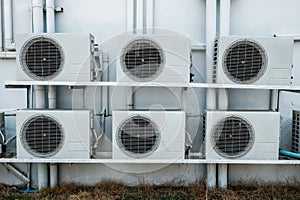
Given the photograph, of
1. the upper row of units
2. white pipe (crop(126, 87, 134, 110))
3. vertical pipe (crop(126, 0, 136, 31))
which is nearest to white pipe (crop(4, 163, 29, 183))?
the upper row of units

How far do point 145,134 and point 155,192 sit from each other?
0.61m

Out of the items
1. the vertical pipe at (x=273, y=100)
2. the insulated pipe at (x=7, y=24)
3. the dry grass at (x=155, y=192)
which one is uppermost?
the insulated pipe at (x=7, y=24)

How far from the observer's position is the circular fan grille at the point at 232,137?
1.83 metres

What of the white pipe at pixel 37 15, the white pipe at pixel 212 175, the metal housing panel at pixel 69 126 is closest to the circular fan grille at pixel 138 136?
the metal housing panel at pixel 69 126

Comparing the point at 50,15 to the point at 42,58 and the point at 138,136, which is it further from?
the point at 138,136

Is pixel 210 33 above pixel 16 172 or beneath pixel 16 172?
above

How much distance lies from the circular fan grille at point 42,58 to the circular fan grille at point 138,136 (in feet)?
2.18

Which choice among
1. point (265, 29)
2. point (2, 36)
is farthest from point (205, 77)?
point (2, 36)

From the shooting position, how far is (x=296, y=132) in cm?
202

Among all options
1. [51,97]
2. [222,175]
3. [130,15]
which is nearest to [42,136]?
[51,97]

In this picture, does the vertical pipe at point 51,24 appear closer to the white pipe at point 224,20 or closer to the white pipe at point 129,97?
the white pipe at point 129,97

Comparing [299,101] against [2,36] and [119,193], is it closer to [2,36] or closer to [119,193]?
[119,193]

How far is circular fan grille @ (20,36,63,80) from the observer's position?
5.78ft

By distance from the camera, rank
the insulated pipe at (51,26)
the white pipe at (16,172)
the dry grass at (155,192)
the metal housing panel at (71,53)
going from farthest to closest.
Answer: the white pipe at (16,172)
the insulated pipe at (51,26)
the dry grass at (155,192)
the metal housing panel at (71,53)
